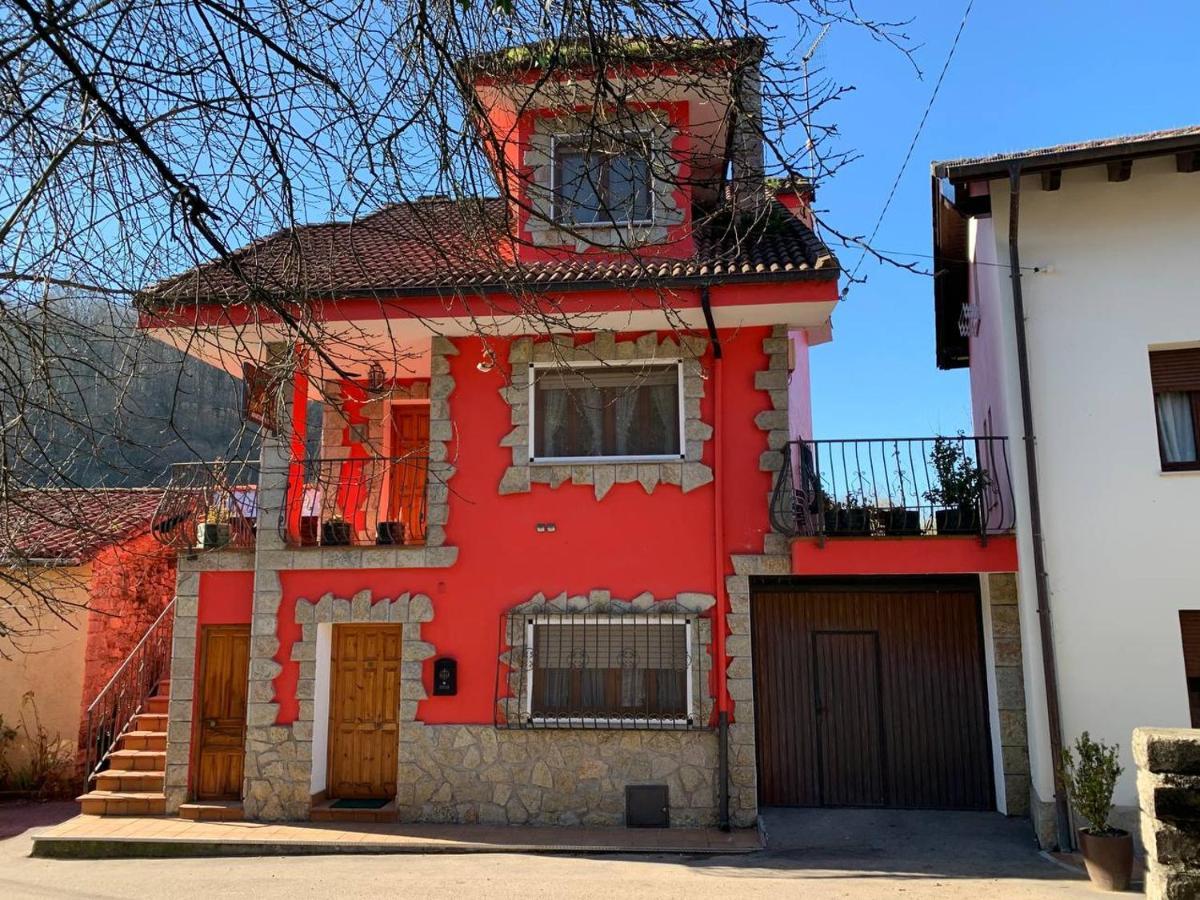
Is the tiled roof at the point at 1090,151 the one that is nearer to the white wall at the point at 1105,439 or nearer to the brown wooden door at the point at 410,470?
the white wall at the point at 1105,439

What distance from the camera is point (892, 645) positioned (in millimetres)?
9602

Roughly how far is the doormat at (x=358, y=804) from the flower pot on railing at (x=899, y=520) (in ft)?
18.2

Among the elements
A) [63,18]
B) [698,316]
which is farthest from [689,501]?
[63,18]

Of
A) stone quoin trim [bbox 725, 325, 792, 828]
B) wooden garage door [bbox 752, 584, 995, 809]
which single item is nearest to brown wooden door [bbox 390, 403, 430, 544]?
stone quoin trim [bbox 725, 325, 792, 828]

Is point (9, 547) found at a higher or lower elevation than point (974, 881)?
higher

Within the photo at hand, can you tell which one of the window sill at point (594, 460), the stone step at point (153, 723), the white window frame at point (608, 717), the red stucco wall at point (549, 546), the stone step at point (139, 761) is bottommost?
the stone step at point (139, 761)

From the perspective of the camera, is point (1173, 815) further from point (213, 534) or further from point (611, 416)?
point (213, 534)

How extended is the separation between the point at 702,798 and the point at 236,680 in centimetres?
493

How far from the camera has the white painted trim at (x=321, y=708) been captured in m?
9.36

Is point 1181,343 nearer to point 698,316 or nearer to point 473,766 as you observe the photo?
point 698,316

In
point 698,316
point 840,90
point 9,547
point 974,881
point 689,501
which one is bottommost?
point 974,881

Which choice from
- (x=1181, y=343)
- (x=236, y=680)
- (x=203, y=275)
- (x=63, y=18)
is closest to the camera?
(x=63, y=18)

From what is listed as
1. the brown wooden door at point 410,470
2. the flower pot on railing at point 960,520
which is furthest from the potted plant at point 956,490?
the brown wooden door at point 410,470

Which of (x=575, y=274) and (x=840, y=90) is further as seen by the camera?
(x=575, y=274)
